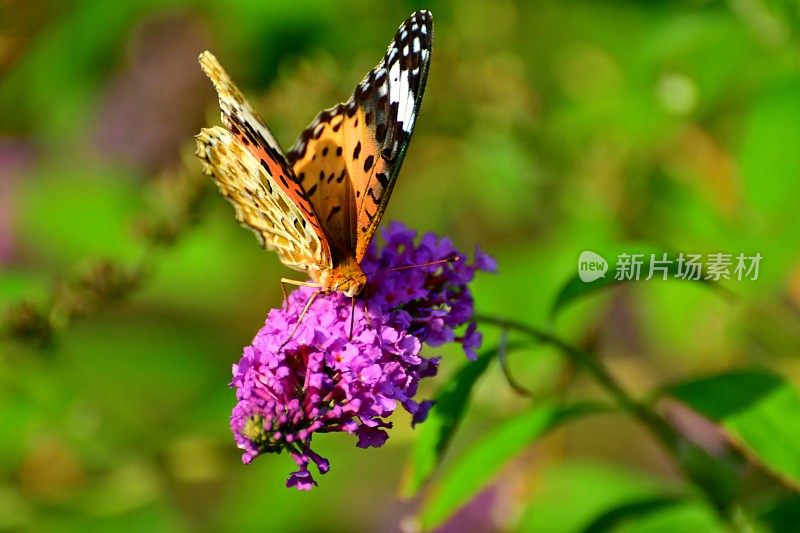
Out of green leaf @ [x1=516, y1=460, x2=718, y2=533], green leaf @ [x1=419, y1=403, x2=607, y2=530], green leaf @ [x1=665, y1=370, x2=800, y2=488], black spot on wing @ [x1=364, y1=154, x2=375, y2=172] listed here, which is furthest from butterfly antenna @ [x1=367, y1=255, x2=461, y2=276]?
green leaf @ [x1=516, y1=460, x2=718, y2=533]

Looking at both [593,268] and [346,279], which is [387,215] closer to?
[593,268]

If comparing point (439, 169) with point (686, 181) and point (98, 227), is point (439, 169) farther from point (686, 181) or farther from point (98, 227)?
point (98, 227)

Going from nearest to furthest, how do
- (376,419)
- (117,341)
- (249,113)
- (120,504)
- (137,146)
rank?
(376,419)
(249,113)
(120,504)
(117,341)
(137,146)

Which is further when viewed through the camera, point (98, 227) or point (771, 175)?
point (98, 227)

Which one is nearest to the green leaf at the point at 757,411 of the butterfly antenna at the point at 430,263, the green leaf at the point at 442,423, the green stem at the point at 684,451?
the green stem at the point at 684,451

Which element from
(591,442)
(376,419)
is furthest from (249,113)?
(591,442)

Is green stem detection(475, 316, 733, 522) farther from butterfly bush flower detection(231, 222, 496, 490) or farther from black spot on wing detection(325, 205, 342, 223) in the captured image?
black spot on wing detection(325, 205, 342, 223)

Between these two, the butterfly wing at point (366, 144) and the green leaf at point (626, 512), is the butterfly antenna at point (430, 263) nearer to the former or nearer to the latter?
the butterfly wing at point (366, 144)

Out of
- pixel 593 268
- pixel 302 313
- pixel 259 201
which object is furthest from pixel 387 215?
pixel 302 313
